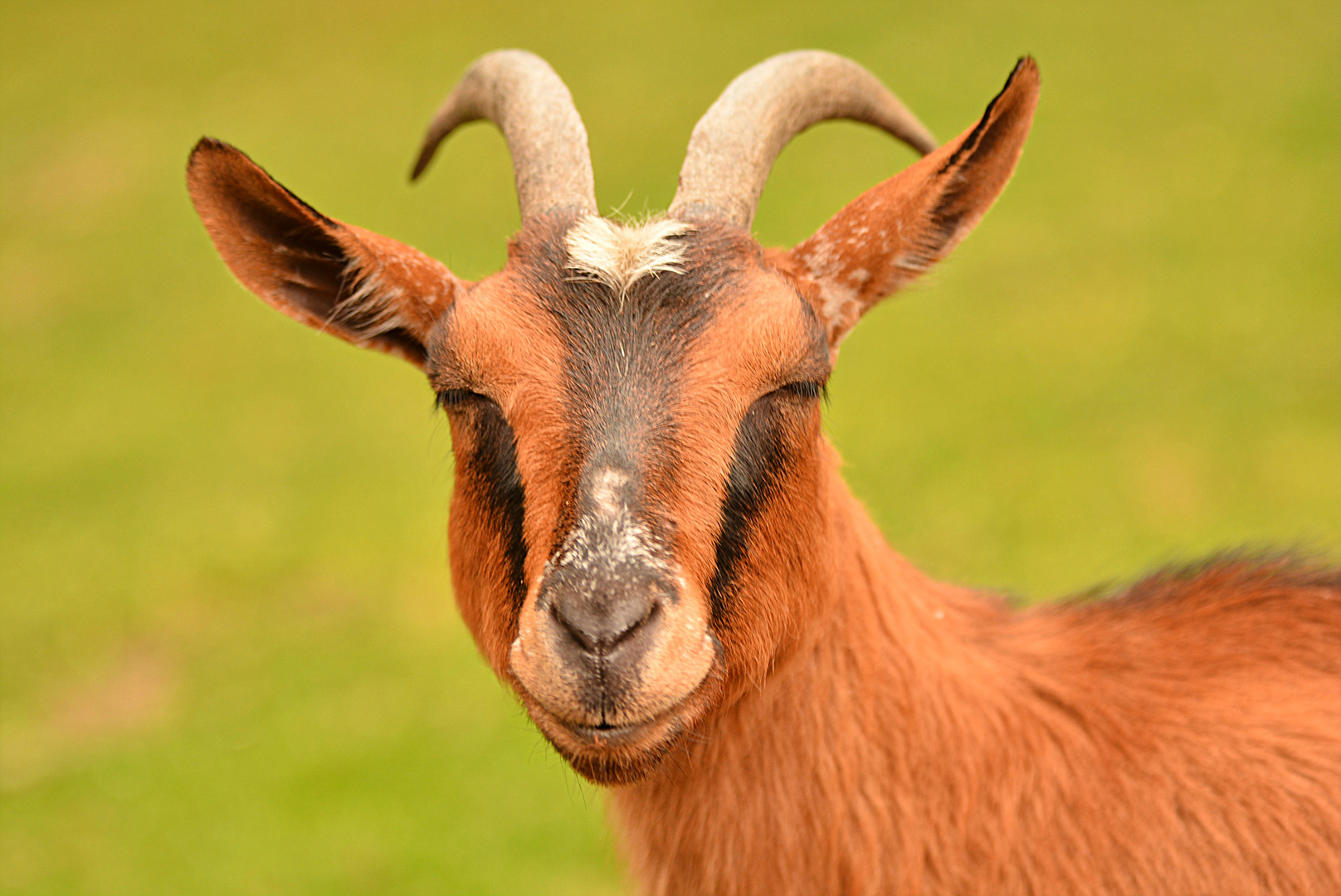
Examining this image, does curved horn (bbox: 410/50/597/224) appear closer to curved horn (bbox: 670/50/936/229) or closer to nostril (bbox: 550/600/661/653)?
curved horn (bbox: 670/50/936/229)

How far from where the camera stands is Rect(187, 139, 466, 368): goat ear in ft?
12.6

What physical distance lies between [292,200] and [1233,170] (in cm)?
1391

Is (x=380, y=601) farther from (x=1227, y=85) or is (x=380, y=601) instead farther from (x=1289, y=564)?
(x=1227, y=85)

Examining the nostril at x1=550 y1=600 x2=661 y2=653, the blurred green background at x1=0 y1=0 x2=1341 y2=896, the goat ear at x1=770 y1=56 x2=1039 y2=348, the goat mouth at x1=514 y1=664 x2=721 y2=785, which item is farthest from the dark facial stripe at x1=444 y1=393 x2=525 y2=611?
the blurred green background at x1=0 y1=0 x2=1341 y2=896

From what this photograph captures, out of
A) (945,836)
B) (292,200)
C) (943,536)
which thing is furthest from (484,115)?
(943,536)

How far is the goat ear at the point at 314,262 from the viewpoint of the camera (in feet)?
12.6

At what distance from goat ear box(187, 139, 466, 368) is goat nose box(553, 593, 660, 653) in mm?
1317

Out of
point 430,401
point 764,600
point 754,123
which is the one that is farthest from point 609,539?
point 430,401

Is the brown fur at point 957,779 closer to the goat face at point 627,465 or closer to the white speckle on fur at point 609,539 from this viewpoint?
the goat face at point 627,465

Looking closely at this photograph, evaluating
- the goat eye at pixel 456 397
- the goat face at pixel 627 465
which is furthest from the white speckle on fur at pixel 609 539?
the goat eye at pixel 456 397

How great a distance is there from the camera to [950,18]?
1905 centimetres

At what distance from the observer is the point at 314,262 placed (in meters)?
4.19

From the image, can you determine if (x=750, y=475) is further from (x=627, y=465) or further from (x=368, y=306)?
(x=368, y=306)

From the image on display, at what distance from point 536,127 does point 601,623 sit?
2.00 m
